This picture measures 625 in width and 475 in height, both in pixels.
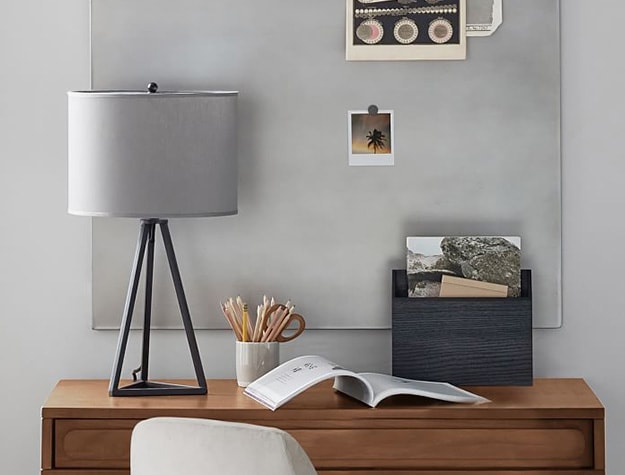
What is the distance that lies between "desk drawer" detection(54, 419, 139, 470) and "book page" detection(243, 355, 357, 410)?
275 mm

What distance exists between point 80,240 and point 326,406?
2.55 ft

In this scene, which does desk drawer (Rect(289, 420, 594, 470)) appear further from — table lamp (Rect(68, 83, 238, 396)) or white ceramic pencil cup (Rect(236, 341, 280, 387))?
table lamp (Rect(68, 83, 238, 396))

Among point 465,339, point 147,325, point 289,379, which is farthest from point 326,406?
point 147,325

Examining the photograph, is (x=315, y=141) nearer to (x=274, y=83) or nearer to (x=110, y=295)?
(x=274, y=83)

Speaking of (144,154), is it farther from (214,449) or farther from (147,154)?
(214,449)

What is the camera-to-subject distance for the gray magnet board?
2.35 metres

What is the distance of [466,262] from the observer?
2.25m

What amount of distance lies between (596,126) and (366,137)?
560 millimetres

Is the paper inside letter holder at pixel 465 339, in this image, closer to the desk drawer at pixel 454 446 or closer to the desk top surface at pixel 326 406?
the desk top surface at pixel 326 406

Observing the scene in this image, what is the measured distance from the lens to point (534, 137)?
7.70ft

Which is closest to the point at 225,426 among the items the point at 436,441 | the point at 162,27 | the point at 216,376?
the point at 436,441

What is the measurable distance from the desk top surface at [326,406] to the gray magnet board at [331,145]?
284 mm

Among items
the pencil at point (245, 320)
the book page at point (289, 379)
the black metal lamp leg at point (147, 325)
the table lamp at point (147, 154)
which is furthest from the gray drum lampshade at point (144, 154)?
the book page at point (289, 379)

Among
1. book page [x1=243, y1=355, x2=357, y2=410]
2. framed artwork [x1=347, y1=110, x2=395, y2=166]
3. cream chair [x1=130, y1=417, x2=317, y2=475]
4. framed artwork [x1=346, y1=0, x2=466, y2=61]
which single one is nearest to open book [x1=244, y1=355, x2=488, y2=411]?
book page [x1=243, y1=355, x2=357, y2=410]
